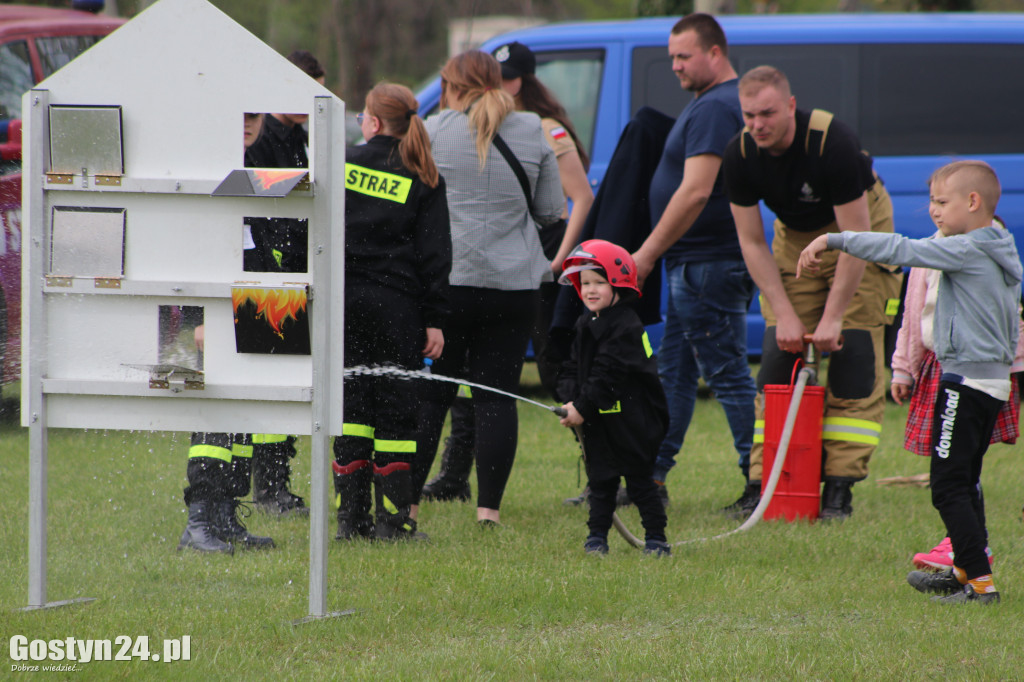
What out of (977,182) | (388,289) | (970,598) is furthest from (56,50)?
(970,598)

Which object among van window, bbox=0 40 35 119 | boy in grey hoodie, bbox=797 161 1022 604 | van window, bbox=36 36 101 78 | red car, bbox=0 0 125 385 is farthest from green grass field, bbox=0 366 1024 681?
van window, bbox=36 36 101 78

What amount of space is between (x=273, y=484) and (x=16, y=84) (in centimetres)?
349

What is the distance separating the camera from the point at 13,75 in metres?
6.94

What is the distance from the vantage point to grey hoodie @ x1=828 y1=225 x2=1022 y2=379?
12.1 feet

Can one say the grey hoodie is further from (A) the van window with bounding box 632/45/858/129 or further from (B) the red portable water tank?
(A) the van window with bounding box 632/45/858/129

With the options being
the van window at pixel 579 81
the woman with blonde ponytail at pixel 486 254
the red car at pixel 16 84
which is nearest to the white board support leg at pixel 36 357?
the woman with blonde ponytail at pixel 486 254

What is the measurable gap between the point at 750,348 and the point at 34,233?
5429 mm

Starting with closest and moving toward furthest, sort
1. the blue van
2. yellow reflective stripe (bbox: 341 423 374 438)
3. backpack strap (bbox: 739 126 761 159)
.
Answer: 1. yellow reflective stripe (bbox: 341 423 374 438)
2. backpack strap (bbox: 739 126 761 159)
3. the blue van

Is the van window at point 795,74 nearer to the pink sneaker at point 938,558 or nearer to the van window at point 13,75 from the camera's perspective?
the van window at point 13,75

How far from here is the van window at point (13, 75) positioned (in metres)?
6.84

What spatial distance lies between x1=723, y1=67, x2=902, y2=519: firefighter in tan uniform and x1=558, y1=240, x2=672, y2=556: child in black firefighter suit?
824mm

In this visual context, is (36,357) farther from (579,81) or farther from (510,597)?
(579,81)

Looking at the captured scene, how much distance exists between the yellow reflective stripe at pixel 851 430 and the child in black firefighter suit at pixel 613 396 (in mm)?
1111

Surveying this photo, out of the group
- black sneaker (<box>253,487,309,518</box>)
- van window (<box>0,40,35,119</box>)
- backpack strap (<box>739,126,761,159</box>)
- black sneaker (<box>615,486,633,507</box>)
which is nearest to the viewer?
backpack strap (<box>739,126,761,159</box>)
